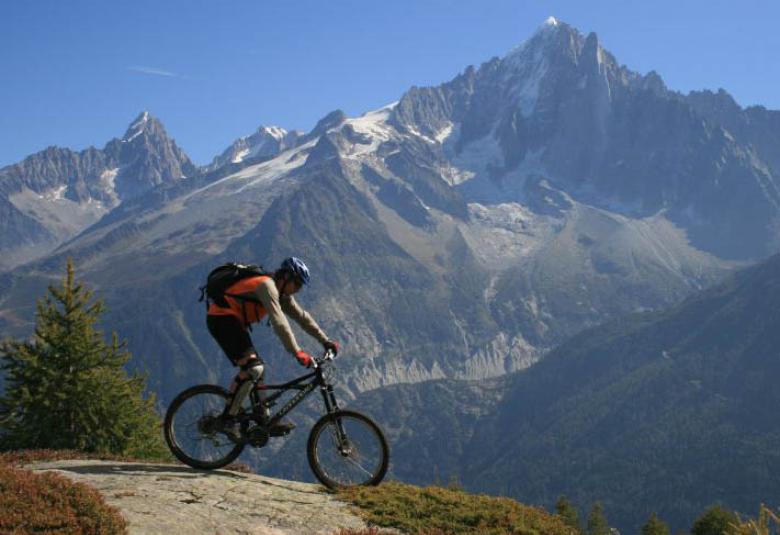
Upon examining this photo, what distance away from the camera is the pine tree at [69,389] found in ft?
79.2

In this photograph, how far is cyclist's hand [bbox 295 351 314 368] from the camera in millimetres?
13258

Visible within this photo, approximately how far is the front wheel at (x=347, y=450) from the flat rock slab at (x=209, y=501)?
474mm

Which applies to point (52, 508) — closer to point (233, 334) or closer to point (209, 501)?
point (209, 501)

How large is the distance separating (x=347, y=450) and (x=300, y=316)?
281 centimetres

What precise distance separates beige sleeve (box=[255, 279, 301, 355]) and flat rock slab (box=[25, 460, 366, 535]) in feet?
8.98

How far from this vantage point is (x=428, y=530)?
12852 millimetres

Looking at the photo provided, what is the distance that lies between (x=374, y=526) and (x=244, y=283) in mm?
4980

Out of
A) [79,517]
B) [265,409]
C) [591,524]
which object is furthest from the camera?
[591,524]

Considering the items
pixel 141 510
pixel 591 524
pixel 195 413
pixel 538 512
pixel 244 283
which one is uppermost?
pixel 244 283

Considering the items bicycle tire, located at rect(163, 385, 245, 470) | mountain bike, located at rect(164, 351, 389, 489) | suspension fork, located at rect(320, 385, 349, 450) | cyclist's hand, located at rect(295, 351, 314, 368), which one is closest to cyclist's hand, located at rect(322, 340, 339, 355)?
mountain bike, located at rect(164, 351, 389, 489)

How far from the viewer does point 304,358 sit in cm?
1340

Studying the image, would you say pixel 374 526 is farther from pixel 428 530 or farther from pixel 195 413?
pixel 195 413

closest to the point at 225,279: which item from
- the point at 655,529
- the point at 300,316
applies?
the point at 300,316

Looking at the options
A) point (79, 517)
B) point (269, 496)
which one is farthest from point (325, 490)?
point (79, 517)
